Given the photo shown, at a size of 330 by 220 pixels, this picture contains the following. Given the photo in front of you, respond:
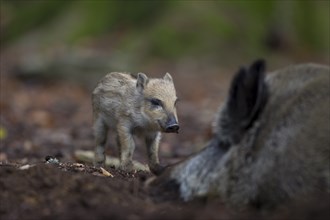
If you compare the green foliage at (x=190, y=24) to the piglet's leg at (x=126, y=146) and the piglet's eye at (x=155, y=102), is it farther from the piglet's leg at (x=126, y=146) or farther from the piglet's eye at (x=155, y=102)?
the piglet's leg at (x=126, y=146)

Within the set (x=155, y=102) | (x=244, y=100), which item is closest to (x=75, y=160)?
(x=155, y=102)

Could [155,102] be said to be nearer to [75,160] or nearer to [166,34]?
[75,160]

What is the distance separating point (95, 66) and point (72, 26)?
408 cm

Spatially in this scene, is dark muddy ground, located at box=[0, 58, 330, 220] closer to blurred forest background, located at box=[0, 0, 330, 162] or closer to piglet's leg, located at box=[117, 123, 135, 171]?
blurred forest background, located at box=[0, 0, 330, 162]

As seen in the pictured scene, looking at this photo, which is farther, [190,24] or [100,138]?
[190,24]

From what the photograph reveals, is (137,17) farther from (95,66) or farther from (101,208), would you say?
(101,208)

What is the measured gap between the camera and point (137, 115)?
9500 mm

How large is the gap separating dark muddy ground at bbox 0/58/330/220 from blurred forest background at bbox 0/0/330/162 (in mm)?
112

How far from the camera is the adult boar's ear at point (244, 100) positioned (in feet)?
19.1

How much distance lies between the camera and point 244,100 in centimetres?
586

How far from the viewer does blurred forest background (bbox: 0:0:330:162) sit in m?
22.2

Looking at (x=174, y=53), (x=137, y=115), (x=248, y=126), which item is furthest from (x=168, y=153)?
(x=174, y=53)

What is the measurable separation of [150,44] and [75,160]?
14486 millimetres

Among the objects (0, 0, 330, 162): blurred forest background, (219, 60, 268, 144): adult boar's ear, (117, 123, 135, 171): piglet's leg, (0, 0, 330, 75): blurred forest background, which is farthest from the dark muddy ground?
(0, 0, 330, 75): blurred forest background
